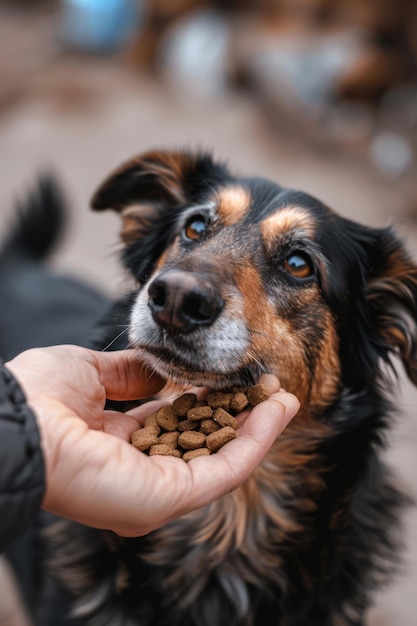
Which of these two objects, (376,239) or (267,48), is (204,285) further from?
(267,48)

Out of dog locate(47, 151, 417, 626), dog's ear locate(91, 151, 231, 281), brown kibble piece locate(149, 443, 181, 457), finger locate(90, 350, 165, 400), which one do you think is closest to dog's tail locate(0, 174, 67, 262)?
dog's ear locate(91, 151, 231, 281)

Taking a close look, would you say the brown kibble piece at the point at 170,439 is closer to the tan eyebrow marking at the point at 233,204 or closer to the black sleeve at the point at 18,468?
the black sleeve at the point at 18,468

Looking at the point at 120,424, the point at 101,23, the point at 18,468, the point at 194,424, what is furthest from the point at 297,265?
the point at 101,23

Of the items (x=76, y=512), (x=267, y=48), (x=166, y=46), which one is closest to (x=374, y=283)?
(x=76, y=512)

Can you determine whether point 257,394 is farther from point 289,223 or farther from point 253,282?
point 289,223

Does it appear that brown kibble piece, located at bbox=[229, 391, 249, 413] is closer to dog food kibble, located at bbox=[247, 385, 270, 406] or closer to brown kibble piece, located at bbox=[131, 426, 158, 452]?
dog food kibble, located at bbox=[247, 385, 270, 406]

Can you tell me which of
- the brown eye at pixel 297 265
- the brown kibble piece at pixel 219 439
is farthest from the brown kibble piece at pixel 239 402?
the brown eye at pixel 297 265

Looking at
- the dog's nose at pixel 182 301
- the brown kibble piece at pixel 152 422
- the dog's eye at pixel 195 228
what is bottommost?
the brown kibble piece at pixel 152 422

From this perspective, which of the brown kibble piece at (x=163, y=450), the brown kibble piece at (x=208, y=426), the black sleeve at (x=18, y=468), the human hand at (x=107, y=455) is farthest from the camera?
the brown kibble piece at (x=208, y=426)

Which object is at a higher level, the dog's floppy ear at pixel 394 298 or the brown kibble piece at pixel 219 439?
the dog's floppy ear at pixel 394 298
